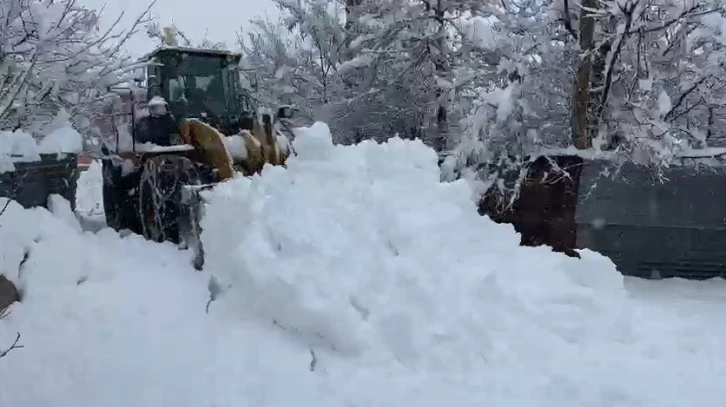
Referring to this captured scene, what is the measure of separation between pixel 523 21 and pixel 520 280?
20.1 feet

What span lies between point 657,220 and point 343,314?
5682 millimetres

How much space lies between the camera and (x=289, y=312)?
5152 mm

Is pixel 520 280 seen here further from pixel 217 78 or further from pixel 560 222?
pixel 217 78

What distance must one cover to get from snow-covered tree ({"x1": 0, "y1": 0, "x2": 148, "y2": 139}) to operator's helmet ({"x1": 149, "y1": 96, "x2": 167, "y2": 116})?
1.54ft

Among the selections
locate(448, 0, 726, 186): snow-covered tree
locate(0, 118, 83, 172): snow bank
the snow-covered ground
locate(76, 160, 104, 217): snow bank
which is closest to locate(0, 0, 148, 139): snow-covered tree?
locate(0, 118, 83, 172): snow bank

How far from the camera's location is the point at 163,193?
828 centimetres

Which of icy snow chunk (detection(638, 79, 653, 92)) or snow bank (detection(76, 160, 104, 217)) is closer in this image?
icy snow chunk (detection(638, 79, 653, 92))

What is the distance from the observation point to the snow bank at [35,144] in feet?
22.8

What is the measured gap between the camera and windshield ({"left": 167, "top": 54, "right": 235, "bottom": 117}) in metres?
9.54

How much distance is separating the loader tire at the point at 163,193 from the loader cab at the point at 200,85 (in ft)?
4.42

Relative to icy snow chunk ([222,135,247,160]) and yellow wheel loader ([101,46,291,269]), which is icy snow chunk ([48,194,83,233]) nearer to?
yellow wheel loader ([101,46,291,269])

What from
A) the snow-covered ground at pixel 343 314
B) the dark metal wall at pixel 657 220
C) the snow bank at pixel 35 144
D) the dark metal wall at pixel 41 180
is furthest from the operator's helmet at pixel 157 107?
the dark metal wall at pixel 657 220

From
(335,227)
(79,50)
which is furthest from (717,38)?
(79,50)

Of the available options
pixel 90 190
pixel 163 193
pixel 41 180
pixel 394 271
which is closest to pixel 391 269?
pixel 394 271
